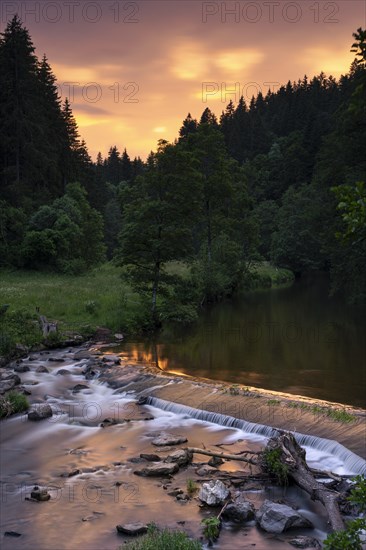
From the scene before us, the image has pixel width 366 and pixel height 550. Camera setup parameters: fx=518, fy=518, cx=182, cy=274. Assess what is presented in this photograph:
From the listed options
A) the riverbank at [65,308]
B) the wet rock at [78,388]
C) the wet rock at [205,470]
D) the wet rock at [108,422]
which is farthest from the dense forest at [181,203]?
the wet rock at [78,388]

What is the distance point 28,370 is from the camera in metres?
22.3

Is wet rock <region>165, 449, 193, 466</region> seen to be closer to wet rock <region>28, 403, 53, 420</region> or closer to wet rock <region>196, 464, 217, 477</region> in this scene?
wet rock <region>196, 464, 217, 477</region>

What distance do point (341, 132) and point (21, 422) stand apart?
23.7m

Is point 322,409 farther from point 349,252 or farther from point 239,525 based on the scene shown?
point 349,252

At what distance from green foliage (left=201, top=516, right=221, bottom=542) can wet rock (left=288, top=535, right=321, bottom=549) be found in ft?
4.50

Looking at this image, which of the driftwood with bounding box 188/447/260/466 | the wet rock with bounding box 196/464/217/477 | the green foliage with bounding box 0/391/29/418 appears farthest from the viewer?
the green foliage with bounding box 0/391/29/418

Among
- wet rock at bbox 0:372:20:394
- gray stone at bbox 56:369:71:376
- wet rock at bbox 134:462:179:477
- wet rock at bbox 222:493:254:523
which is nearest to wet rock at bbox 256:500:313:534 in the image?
wet rock at bbox 222:493:254:523

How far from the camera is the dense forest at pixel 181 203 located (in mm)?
29766

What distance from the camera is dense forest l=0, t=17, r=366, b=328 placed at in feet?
97.7

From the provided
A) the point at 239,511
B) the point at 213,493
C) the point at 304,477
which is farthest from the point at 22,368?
the point at 304,477

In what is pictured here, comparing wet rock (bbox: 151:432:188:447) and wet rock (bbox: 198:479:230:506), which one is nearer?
wet rock (bbox: 198:479:230:506)

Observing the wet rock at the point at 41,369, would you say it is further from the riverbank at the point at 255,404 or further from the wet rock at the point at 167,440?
the wet rock at the point at 167,440

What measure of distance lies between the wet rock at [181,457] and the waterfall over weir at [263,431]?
9.26ft

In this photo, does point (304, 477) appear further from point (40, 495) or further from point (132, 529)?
point (40, 495)
